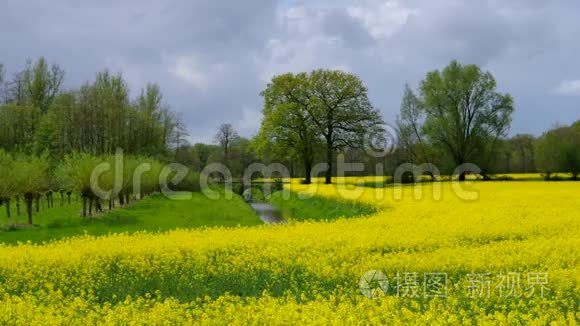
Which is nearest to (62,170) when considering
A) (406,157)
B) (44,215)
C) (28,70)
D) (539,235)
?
(44,215)

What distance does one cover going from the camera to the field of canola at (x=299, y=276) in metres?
7.76

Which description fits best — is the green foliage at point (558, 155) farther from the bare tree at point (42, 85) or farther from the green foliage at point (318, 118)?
the bare tree at point (42, 85)

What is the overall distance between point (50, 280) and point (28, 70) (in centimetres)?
4757

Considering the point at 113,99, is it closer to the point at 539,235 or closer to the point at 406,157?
the point at 406,157

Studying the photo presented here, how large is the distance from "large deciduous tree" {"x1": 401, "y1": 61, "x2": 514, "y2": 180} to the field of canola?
141 feet

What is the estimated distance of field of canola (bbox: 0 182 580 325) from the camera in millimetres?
7762

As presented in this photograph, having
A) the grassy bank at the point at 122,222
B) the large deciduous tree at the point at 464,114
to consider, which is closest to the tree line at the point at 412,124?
the large deciduous tree at the point at 464,114

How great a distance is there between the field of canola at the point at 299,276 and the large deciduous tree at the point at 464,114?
141 ft

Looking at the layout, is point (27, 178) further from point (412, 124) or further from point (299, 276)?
point (412, 124)

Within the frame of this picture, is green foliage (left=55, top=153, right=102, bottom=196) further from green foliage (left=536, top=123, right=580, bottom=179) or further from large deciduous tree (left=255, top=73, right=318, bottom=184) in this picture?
green foliage (left=536, top=123, right=580, bottom=179)

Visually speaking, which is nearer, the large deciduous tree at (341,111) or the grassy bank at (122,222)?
the grassy bank at (122,222)

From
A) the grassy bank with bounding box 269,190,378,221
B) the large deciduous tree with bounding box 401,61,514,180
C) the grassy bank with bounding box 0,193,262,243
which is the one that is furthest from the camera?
the large deciduous tree with bounding box 401,61,514,180

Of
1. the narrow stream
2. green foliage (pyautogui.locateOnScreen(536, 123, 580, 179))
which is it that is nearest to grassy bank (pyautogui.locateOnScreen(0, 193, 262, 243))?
the narrow stream

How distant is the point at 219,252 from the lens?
45.0ft
